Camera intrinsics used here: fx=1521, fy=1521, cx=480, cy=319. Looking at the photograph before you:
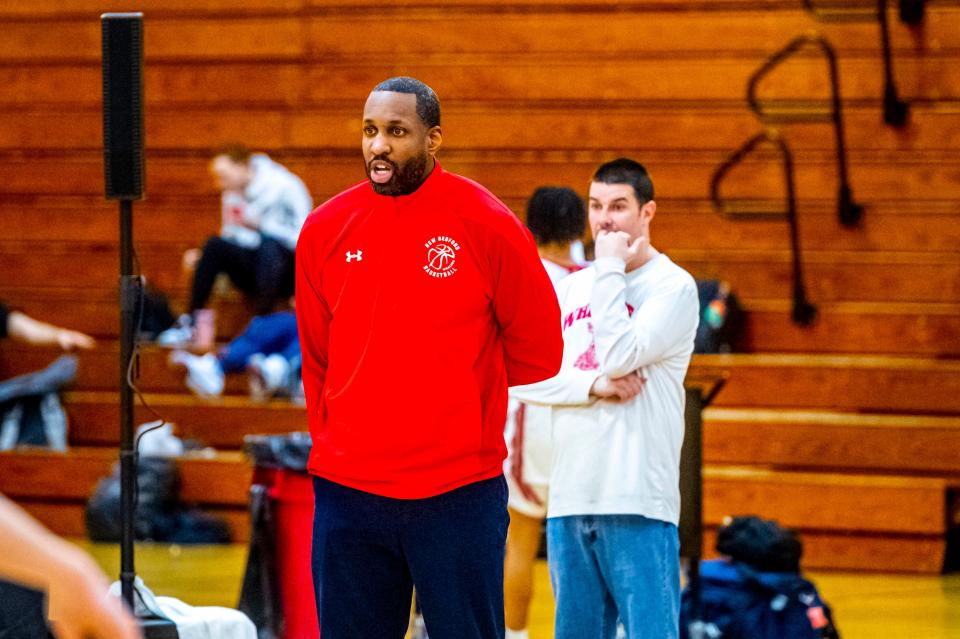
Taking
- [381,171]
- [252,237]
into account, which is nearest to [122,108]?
[381,171]

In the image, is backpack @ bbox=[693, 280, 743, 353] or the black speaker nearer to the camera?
the black speaker

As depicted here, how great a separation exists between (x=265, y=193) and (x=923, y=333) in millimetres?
3523

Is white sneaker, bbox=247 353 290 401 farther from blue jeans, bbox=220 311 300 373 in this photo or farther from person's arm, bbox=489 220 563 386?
person's arm, bbox=489 220 563 386

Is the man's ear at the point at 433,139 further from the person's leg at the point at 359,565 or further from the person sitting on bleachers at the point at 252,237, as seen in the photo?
the person sitting on bleachers at the point at 252,237

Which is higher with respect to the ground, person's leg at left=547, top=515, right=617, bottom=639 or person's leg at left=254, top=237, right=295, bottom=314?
person's leg at left=254, top=237, right=295, bottom=314

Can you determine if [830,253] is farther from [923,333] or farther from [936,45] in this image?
[936,45]

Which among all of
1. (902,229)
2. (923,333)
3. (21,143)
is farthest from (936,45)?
(21,143)

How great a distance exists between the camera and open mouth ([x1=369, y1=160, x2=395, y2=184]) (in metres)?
2.94

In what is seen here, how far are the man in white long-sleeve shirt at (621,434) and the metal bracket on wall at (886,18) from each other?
Answer: 459 centimetres

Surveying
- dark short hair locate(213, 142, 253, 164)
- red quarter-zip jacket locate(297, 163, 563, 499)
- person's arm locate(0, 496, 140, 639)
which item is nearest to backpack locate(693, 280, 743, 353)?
dark short hair locate(213, 142, 253, 164)

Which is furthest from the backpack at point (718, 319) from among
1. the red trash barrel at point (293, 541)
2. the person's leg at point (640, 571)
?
the person's leg at point (640, 571)

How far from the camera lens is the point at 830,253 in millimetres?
8055

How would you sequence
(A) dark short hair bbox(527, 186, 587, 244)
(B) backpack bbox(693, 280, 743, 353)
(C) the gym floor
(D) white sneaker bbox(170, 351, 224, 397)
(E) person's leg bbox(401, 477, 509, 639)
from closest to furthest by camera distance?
1. (E) person's leg bbox(401, 477, 509, 639)
2. (A) dark short hair bbox(527, 186, 587, 244)
3. (C) the gym floor
4. (B) backpack bbox(693, 280, 743, 353)
5. (D) white sneaker bbox(170, 351, 224, 397)

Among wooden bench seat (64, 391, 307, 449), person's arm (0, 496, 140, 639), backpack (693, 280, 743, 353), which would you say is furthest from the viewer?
wooden bench seat (64, 391, 307, 449)
